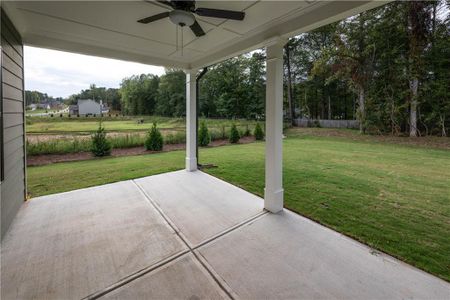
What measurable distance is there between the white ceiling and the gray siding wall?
0.27m

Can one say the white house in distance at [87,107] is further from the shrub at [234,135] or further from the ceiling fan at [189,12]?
the ceiling fan at [189,12]

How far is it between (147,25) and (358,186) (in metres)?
4.36

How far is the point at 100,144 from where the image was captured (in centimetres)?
683

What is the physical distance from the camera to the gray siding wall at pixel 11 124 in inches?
91.5

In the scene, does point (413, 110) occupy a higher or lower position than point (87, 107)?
lower

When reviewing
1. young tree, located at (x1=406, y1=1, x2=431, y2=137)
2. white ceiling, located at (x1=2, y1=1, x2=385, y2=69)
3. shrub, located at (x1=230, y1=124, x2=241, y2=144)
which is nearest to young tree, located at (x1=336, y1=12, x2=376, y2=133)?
young tree, located at (x1=406, y1=1, x2=431, y2=137)

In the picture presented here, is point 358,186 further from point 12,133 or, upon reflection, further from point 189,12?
point 12,133

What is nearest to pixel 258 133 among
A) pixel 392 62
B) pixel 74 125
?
pixel 392 62

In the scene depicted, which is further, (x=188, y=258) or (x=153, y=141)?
(x=153, y=141)

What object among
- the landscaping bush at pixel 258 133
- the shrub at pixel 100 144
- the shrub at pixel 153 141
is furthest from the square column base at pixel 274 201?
the landscaping bush at pixel 258 133

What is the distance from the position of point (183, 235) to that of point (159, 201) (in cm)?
112

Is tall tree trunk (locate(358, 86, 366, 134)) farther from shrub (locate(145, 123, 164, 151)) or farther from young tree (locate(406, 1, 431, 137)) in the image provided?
shrub (locate(145, 123, 164, 151))

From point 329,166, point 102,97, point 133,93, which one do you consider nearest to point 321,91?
point 329,166

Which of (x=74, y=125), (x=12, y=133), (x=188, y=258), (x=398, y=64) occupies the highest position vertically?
(x=398, y=64)
